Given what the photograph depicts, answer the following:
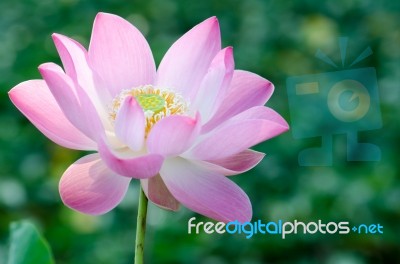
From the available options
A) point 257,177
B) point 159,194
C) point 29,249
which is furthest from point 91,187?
point 257,177

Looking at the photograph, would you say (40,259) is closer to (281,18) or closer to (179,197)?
(179,197)

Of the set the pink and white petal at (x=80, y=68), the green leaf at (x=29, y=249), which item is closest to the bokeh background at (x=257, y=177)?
the green leaf at (x=29, y=249)

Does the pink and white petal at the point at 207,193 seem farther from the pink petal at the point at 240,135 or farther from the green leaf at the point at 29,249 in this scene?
the green leaf at the point at 29,249

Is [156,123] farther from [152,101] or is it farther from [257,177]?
[257,177]

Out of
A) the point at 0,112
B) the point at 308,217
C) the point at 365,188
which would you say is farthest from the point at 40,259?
the point at 0,112

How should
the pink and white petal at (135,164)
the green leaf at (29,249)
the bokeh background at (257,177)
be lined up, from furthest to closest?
the bokeh background at (257,177), the green leaf at (29,249), the pink and white petal at (135,164)

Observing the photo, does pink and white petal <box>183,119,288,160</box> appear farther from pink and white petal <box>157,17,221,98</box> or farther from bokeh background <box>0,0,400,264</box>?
bokeh background <box>0,0,400,264</box>

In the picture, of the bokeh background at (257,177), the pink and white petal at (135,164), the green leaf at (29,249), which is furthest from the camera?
the bokeh background at (257,177)
